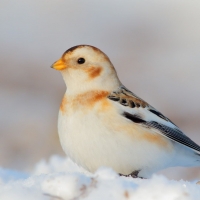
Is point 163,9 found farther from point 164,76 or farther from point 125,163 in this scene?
point 125,163

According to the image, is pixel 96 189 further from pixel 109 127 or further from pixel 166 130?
pixel 166 130

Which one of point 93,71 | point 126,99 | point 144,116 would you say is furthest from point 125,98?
point 93,71

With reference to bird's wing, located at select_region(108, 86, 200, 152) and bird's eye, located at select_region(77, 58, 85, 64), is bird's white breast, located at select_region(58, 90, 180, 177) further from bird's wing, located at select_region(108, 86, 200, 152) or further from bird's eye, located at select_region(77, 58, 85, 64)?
bird's eye, located at select_region(77, 58, 85, 64)

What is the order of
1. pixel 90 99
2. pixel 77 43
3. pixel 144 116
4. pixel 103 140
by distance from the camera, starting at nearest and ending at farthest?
pixel 103 140 → pixel 90 99 → pixel 144 116 → pixel 77 43

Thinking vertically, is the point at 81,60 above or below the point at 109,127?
above

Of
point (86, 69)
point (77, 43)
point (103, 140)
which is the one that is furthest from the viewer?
point (77, 43)

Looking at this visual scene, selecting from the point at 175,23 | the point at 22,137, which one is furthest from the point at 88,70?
the point at 175,23

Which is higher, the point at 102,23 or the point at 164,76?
the point at 102,23

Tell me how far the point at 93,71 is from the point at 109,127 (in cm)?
56

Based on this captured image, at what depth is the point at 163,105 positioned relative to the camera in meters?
9.09

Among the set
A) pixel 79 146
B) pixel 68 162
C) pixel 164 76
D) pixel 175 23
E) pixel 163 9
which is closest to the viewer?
pixel 79 146

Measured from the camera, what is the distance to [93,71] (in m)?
4.60

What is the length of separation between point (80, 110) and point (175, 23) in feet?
34.7

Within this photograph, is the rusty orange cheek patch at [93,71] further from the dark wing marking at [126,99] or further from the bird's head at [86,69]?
the dark wing marking at [126,99]
